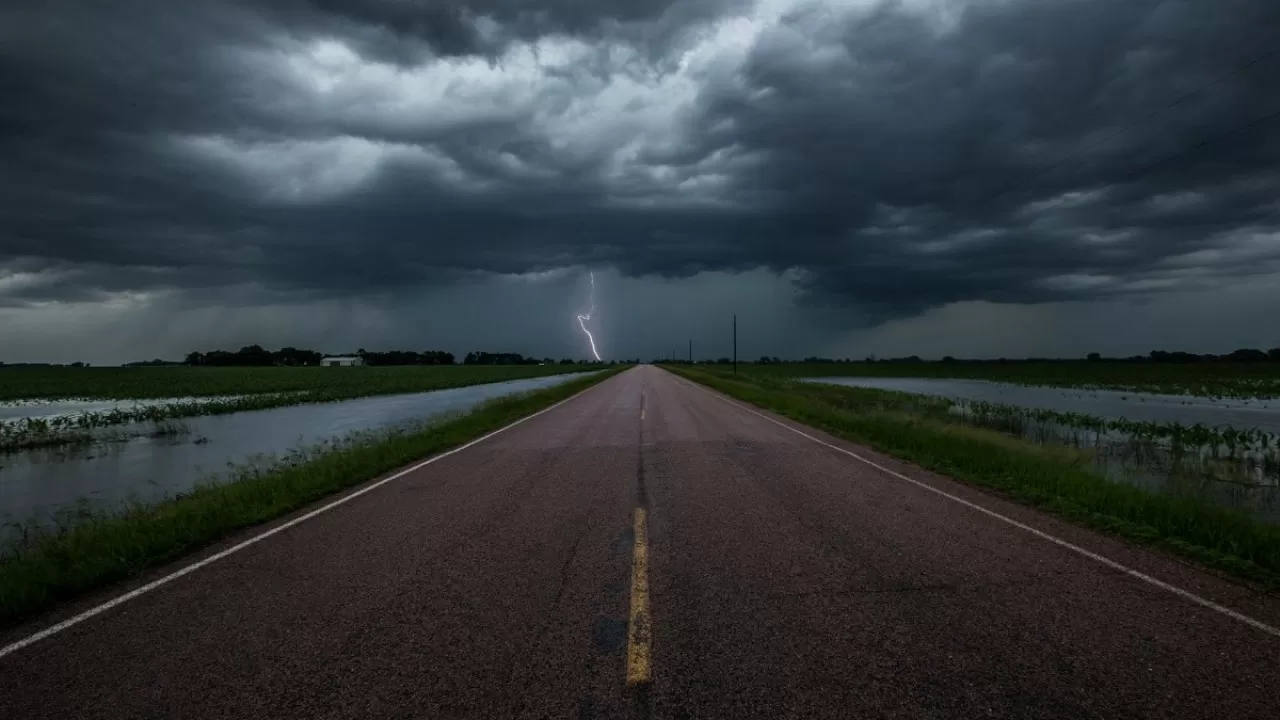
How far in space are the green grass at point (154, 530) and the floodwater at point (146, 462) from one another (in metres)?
1.74

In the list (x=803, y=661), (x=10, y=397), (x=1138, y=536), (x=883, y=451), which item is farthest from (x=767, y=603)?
(x=10, y=397)

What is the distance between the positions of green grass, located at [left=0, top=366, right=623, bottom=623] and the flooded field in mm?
13824

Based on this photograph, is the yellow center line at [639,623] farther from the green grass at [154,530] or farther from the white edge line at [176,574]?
the green grass at [154,530]

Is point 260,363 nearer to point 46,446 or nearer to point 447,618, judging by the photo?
point 46,446

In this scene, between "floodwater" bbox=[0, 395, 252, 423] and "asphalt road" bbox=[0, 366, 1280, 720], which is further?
"floodwater" bbox=[0, 395, 252, 423]

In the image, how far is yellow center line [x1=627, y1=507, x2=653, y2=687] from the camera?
3.76 meters

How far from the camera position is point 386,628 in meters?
4.51

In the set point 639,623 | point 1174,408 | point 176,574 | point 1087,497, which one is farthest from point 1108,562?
point 1174,408

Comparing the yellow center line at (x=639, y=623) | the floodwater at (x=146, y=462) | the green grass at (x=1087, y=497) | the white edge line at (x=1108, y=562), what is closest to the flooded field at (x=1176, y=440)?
the green grass at (x=1087, y=497)

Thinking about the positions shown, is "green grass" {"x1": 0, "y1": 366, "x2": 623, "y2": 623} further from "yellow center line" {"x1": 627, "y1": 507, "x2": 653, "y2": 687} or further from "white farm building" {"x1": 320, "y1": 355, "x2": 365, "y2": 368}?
"white farm building" {"x1": 320, "y1": 355, "x2": 365, "y2": 368}

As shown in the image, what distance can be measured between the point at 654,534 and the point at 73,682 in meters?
4.82

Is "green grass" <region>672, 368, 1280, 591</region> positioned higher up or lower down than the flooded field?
higher up

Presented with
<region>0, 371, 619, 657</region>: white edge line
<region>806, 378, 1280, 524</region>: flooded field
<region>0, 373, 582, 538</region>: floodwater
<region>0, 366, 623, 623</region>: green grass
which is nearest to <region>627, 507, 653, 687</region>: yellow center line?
<region>0, 371, 619, 657</region>: white edge line

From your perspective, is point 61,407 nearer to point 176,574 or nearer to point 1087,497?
point 176,574
